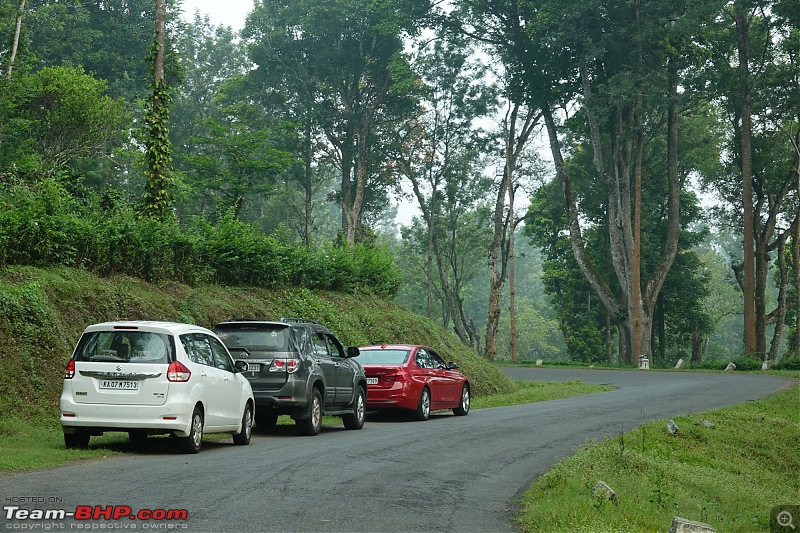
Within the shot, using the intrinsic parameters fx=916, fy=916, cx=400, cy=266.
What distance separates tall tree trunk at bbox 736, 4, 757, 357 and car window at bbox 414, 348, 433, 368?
3490 centimetres

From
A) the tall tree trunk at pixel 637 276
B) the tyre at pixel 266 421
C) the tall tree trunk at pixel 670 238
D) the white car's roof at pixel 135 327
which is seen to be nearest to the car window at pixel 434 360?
the tyre at pixel 266 421

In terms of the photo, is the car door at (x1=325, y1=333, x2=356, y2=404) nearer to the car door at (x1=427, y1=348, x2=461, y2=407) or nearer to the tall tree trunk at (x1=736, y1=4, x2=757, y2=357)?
the car door at (x1=427, y1=348, x2=461, y2=407)

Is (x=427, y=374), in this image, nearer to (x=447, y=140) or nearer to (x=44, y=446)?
(x=44, y=446)

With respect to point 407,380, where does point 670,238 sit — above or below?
above

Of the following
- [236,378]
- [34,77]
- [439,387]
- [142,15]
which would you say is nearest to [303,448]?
[236,378]

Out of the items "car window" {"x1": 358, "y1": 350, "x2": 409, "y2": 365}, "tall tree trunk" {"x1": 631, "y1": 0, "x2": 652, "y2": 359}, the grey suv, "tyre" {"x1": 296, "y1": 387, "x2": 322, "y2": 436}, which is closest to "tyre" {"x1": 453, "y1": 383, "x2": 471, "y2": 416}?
"car window" {"x1": 358, "y1": 350, "x2": 409, "y2": 365}

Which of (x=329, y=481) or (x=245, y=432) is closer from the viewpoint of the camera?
(x=329, y=481)

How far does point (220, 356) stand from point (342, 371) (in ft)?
12.1

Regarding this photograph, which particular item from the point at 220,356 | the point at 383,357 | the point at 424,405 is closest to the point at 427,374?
the point at 424,405

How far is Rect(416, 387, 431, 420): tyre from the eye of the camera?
20359mm

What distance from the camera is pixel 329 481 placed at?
10.3 metres

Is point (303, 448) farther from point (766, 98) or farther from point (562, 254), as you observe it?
point (562, 254)

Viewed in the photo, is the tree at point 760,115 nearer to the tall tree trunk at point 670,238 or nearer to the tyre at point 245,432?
the tall tree trunk at point 670,238

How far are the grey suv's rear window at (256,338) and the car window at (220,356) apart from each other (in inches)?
53.8
